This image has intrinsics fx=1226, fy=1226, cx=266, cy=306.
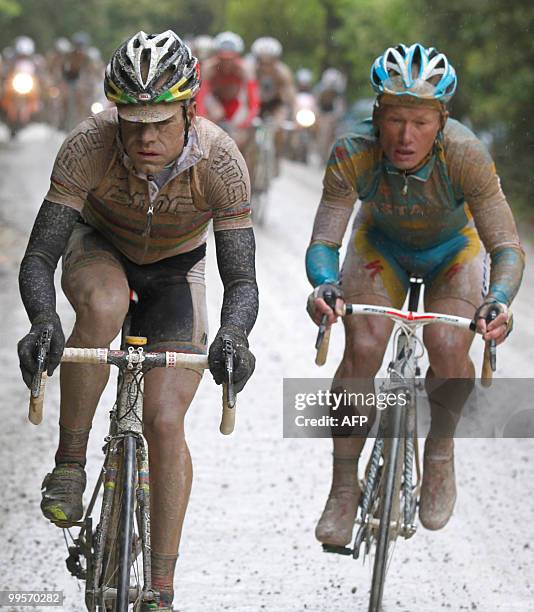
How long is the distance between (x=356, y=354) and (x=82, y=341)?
1.39 metres

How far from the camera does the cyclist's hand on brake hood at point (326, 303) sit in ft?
16.4

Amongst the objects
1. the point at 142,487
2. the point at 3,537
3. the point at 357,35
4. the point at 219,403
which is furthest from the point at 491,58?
the point at 142,487

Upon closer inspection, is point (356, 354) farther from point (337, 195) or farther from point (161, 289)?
point (161, 289)

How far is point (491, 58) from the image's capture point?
19484 millimetres

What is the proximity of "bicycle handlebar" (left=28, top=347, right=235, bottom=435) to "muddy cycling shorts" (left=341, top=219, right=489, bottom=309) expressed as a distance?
1.58 metres

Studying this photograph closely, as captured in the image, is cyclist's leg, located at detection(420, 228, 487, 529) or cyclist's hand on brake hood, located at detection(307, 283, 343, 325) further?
cyclist's leg, located at detection(420, 228, 487, 529)

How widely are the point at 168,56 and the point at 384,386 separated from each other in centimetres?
168

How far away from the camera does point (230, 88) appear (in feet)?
47.9

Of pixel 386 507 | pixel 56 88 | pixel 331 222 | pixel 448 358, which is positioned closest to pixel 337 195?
pixel 331 222

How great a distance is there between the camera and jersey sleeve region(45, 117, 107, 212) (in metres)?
4.39

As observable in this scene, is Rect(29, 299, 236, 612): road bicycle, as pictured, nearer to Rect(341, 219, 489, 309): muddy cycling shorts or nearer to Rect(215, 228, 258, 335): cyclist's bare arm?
Rect(215, 228, 258, 335): cyclist's bare arm

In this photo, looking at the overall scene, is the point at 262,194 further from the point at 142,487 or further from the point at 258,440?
the point at 142,487

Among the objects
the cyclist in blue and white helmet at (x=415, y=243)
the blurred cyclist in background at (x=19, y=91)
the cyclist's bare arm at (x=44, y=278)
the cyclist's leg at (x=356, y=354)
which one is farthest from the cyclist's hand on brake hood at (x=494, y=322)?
the blurred cyclist in background at (x=19, y=91)

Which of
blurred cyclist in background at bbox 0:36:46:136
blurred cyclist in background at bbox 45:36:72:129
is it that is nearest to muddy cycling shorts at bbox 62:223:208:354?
blurred cyclist in background at bbox 45:36:72:129
